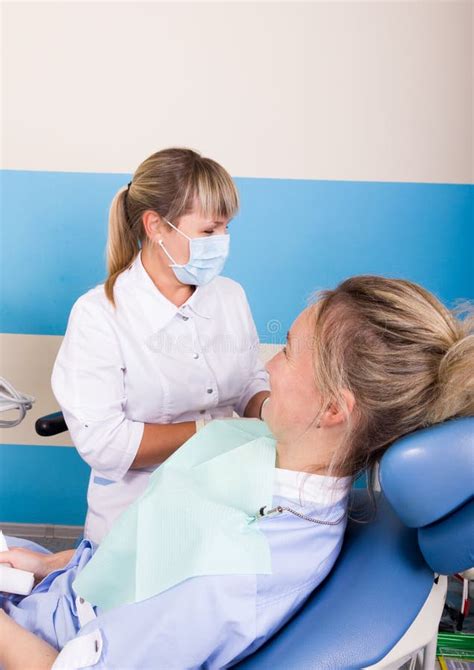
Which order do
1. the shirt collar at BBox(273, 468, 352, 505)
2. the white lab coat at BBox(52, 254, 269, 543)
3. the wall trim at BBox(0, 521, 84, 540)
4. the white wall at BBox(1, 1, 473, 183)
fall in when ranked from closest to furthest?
the shirt collar at BBox(273, 468, 352, 505), the white lab coat at BBox(52, 254, 269, 543), the white wall at BBox(1, 1, 473, 183), the wall trim at BBox(0, 521, 84, 540)

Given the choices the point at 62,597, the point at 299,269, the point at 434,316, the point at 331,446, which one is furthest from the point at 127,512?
the point at 299,269

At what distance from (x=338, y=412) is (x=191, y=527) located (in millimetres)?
269

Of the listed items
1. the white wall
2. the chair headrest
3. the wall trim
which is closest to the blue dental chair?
the chair headrest

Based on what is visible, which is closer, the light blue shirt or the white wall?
the light blue shirt

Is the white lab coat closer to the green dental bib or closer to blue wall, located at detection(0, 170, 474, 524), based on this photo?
the green dental bib

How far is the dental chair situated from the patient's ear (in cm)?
14

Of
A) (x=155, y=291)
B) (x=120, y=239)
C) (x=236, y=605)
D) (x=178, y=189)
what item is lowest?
(x=236, y=605)

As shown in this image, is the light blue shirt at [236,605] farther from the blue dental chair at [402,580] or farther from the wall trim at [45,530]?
the wall trim at [45,530]

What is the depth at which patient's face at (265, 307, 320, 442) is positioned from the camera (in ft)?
3.39

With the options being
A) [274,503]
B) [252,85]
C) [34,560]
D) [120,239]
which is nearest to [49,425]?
[34,560]

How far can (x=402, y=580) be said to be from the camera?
3.00 feet

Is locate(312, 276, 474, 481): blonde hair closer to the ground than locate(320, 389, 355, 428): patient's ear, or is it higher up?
higher up

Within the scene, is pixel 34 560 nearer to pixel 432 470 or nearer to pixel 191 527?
pixel 191 527

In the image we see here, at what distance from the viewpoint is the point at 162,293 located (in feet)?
5.47
